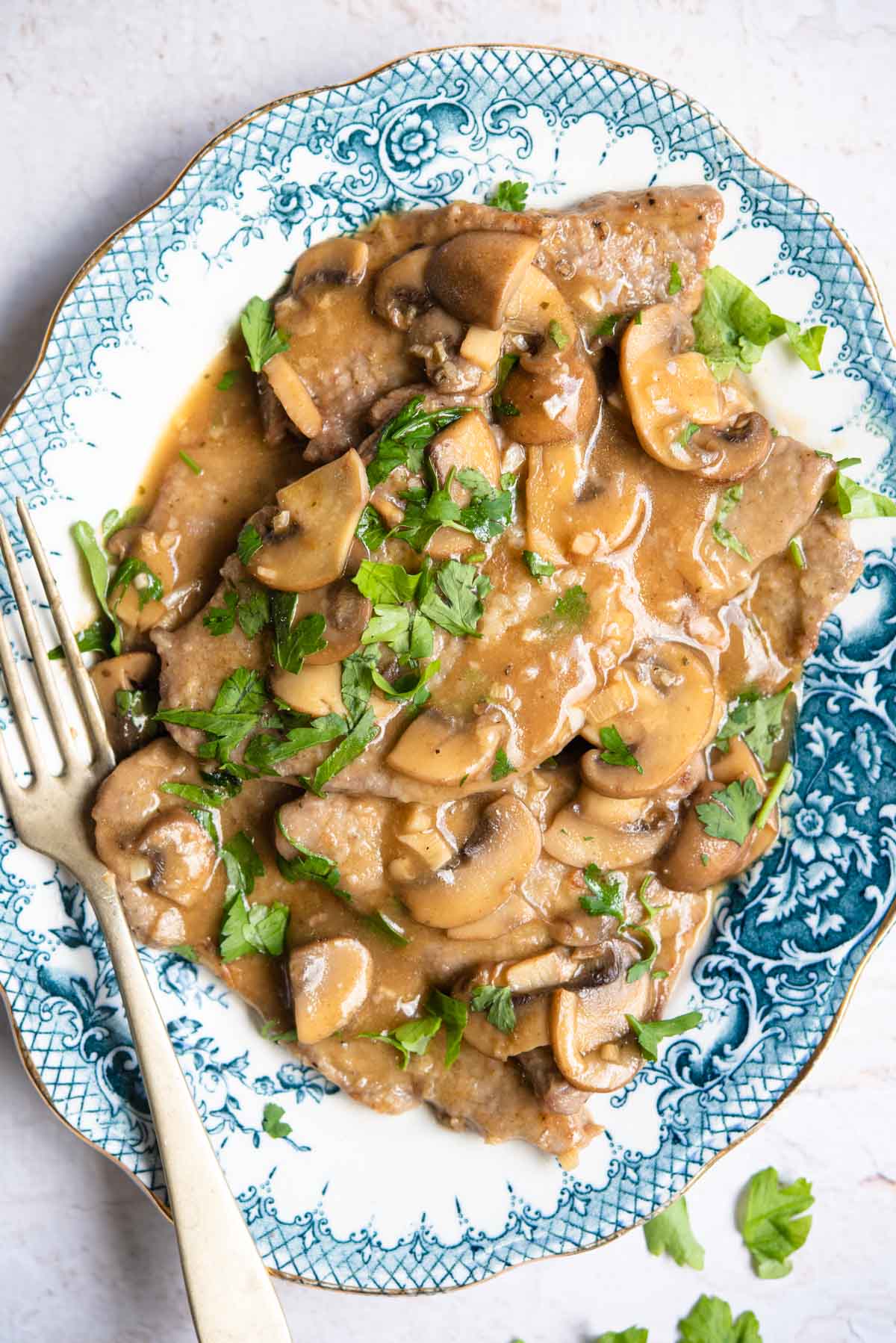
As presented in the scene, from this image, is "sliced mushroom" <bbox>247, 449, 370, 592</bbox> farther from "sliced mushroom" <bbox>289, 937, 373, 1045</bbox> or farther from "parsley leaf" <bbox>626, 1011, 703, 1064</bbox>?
"parsley leaf" <bbox>626, 1011, 703, 1064</bbox>

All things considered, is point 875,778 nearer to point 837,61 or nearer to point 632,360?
point 632,360

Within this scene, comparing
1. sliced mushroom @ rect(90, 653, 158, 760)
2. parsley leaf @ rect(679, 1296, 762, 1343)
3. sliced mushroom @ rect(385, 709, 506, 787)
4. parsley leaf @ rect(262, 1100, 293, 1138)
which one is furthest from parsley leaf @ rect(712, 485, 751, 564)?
parsley leaf @ rect(679, 1296, 762, 1343)

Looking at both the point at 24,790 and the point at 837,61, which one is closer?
the point at 24,790

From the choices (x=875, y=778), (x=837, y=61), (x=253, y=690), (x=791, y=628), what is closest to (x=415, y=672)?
(x=253, y=690)

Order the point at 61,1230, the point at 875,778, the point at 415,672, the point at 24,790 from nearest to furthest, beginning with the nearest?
the point at 415,672 → the point at 24,790 → the point at 875,778 → the point at 61,1230

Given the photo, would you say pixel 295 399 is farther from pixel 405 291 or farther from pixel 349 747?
pixel 349 747
